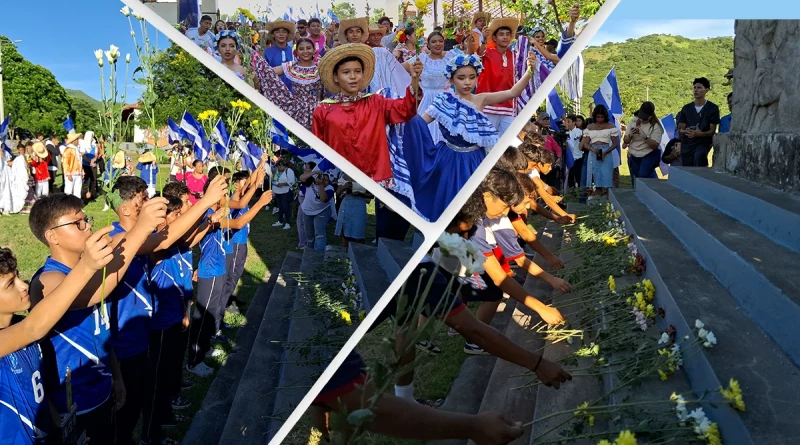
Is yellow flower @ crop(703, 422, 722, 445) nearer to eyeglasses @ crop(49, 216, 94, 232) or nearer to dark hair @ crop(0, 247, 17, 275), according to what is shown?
eyeglasses @ crop(49, 216, 94, 232)

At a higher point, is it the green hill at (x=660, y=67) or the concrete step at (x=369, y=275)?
the green hill at (x=660, y=67)

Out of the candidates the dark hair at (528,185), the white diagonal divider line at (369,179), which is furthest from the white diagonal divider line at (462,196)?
the dark hair at (528,185)

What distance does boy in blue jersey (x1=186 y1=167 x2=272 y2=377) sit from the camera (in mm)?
2146

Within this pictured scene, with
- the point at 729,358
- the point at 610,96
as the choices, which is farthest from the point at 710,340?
the point at 610,96

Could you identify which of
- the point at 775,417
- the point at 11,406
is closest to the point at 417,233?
the point at 775,417

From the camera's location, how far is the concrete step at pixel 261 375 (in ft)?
6.90

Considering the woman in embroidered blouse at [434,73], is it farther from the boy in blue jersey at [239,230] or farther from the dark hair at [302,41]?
the boy in blue jersey at [239,230]

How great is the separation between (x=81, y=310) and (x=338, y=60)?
107 cm

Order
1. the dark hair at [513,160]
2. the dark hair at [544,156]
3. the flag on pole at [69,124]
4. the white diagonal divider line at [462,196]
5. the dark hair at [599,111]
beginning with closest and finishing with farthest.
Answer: the white diagonal divider line at [462,196] → the flag on pole at [69,124] → the dark hair at [513,160] → the dark hair at [544,156] → the dark hair at [599,111]

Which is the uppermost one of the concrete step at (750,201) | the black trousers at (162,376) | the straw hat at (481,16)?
the straw hat at (481,16)

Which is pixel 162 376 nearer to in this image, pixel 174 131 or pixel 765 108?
pixel 174 131

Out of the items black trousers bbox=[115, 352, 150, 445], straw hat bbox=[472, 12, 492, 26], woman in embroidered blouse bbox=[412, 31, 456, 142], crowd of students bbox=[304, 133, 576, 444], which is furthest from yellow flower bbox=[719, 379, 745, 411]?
black trousers bbox=[115, 352, 150, 445]

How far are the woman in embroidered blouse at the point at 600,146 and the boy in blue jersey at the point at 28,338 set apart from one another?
4721 millimetres

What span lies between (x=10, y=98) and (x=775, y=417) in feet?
7.63
